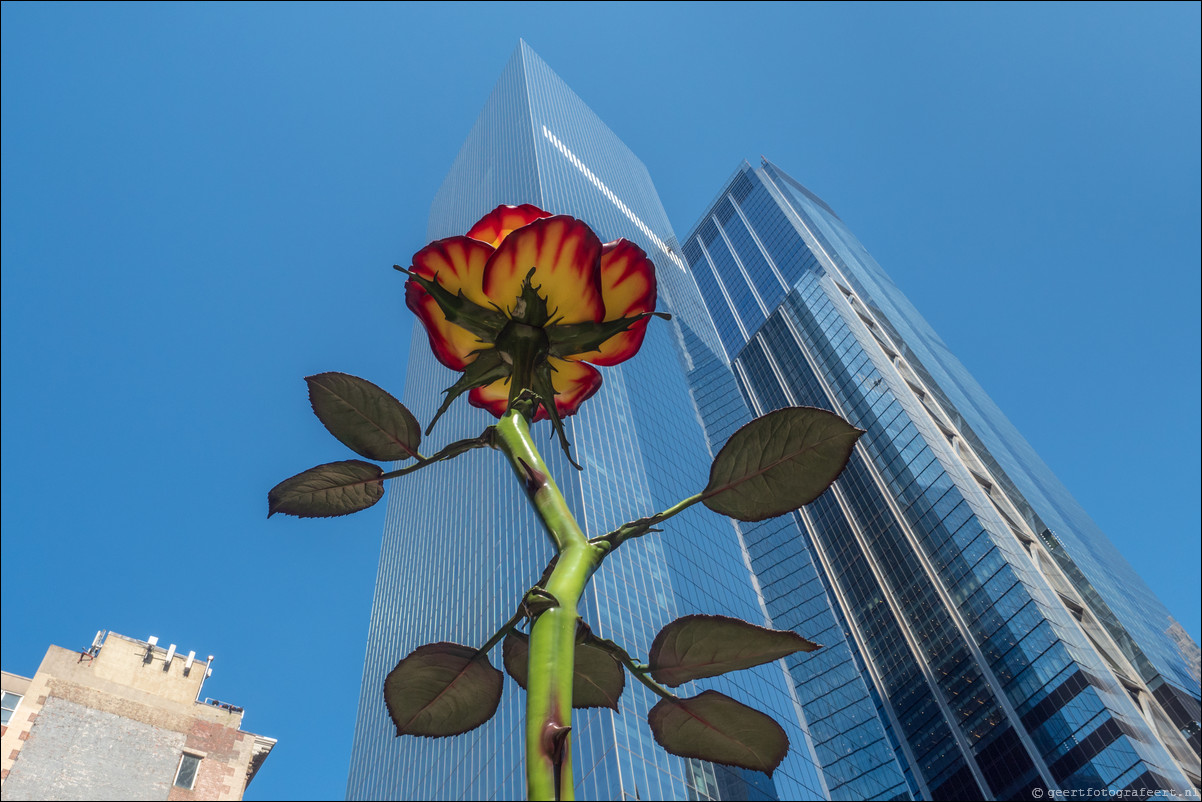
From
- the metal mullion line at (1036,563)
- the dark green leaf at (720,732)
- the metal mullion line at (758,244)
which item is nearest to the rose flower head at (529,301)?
the dark green leaf at (720,732)

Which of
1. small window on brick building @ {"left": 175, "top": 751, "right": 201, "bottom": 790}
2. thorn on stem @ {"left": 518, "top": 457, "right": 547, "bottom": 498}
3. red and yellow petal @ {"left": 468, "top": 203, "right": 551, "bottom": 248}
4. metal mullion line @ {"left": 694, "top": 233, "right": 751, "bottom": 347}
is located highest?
metal mullion line @ {"left": 694, "top": 233, "right": 751, "bottom": 347}

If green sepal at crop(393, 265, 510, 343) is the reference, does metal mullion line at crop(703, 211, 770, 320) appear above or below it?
above

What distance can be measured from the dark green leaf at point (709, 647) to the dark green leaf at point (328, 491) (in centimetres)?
45

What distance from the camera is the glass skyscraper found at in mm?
43344

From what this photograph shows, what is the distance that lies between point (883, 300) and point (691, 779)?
69.4m

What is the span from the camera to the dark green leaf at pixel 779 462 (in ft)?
2.95

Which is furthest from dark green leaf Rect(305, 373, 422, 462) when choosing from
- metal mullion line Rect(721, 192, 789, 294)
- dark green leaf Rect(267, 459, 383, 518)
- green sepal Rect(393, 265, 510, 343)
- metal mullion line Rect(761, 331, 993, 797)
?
metal mullion line Rect(721, 192, 789, 294)

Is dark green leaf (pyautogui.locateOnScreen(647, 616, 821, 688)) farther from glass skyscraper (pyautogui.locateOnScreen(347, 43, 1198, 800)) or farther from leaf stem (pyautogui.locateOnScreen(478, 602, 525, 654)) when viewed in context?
glass skyscraper (pyautogui.locateOnScreen(347, 43, 1198, 800))

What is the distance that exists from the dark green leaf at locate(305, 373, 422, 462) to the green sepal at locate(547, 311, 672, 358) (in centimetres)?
23

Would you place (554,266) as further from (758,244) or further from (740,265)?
(740,265)

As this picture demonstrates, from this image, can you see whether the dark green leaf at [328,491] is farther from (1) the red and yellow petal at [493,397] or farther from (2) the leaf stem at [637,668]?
(2) the leaf stem at [637,668]

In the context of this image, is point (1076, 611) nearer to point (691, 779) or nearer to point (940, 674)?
point (940, 674)

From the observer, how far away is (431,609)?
59219 millimetres

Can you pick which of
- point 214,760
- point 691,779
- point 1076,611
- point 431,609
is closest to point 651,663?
point 214,760
